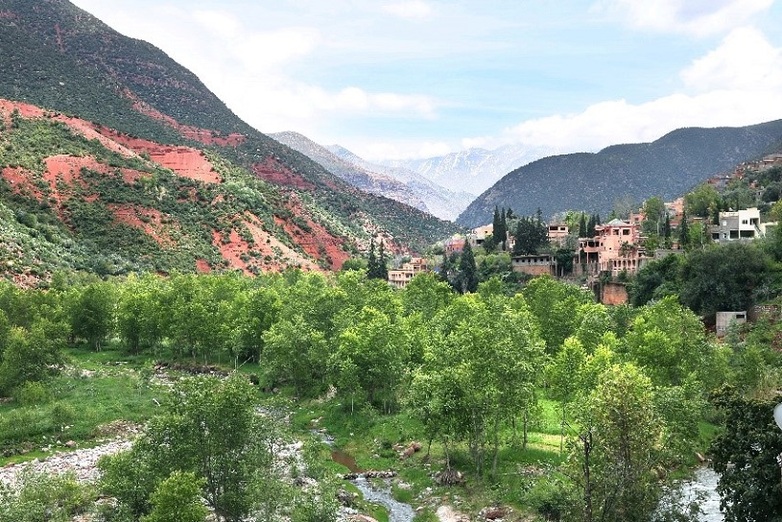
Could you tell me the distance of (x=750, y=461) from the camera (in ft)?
79.4

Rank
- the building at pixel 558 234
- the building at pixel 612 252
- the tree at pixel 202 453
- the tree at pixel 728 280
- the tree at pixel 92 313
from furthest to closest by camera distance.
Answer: the building at pixel 558 234 < the building at pixel 612 252 < the tree at pixel 728 280 < the tree at pixel 92 313 < the tree at pixel 202 453

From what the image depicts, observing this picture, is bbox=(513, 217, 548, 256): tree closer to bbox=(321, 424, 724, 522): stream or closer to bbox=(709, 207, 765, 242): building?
bbox=(709, 207, 765, 242): building

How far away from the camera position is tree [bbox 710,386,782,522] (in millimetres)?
23141

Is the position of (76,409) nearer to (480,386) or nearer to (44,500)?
(44,500)

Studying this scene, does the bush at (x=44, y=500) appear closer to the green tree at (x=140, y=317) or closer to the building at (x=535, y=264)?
the green tree at (x=140, y=317)

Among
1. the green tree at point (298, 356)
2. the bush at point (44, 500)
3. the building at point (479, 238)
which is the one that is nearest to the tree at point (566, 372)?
the green tree at point (298, 356)

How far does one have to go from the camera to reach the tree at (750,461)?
75.9ft

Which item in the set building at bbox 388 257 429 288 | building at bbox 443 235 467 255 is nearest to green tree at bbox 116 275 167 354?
building at bbox 388 257 429 288

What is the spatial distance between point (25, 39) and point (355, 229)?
354 ft

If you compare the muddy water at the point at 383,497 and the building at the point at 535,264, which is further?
the building at the point at 535,264

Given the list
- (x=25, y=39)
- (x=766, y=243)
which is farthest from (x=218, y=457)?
(x=25, y=39)

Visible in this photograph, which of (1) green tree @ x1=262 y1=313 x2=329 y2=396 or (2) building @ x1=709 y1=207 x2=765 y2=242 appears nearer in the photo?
(1) green tree @ x1=262 y1=313 x2=329 y2=396

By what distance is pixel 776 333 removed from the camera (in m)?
65.8

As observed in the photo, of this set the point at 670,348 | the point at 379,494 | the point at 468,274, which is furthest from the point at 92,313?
the point at 670,348
